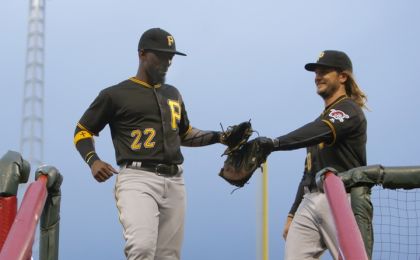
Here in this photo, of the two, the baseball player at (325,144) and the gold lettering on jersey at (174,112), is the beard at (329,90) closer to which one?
the baseball player at (325,144)

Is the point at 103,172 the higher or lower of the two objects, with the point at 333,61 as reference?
lower

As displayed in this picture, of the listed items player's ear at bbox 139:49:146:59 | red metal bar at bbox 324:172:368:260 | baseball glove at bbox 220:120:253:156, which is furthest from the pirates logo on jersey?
player's ear at bbox 139:49:146:59

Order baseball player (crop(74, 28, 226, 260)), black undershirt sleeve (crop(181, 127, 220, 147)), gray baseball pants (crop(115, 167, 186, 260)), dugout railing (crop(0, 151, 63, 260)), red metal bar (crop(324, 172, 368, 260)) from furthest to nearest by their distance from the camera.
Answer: black undershirt sleeve (crop(181, 127, 220, 147)) < baseball player (crop(74, 28, 226, 260)) < gray baseball pants (crop(115, 167, 186, 260)) < dugout railing (crop(0, 151, 63, 260)) < red metal bar (crop(324, 172, 368, 260))

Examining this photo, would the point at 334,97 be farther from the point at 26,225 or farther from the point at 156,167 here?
the point at 26,225

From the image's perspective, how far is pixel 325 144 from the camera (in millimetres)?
4465

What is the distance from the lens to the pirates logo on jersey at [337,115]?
14.2 feet

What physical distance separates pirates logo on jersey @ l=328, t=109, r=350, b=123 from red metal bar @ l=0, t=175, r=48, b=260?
2.00 metres

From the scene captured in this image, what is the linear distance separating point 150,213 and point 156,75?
1.13 m

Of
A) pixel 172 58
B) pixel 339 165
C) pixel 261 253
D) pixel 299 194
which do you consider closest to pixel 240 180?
pixel 299 194

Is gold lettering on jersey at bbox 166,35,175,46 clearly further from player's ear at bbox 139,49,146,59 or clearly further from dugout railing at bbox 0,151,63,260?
dugout railing at bbox 0,151,63,260

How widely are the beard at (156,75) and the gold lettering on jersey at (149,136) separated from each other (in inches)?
16.6

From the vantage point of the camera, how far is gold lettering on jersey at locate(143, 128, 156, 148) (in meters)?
4.49

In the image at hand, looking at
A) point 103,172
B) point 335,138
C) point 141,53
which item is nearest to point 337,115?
point 335,138

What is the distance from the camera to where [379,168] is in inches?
147
